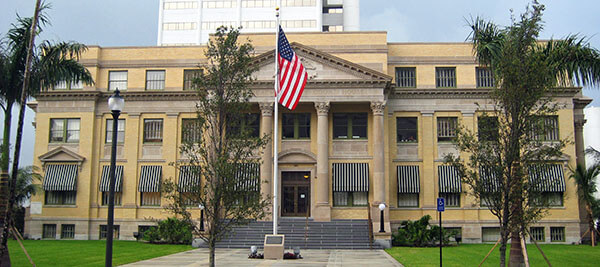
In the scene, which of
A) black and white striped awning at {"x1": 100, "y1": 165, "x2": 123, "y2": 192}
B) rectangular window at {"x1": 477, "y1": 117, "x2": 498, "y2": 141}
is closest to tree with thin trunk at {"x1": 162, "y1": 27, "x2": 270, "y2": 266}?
rectangular window at {"x1": 477, "y1": 117, "x2": 498, "y2": 141}

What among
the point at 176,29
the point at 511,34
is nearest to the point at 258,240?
the point at 511,34

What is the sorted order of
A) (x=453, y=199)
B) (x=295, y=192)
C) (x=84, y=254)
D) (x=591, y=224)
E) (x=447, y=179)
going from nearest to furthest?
(x=84, y=254) < (x=591, y=224) < (x=295, y=192) < (x=447, y=179) < (x=453, y=199)

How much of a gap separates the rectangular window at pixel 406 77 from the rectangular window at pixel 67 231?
84.5 ft

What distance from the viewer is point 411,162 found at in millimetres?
39938

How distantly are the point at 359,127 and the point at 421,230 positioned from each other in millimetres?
8907

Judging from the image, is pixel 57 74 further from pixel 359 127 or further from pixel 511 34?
pixel 359 127

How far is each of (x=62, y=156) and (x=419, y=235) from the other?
85.2 feet

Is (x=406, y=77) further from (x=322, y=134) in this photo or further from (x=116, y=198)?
(x=116, y=198)

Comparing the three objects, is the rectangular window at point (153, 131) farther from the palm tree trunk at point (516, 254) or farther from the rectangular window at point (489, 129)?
the rectangular window at point (489, 129)

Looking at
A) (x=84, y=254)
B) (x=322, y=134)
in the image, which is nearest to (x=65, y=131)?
(x=84, y=254)

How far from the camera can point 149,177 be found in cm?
4078

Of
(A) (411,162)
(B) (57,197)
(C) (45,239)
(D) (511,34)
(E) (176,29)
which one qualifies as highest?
(E) (176,29)

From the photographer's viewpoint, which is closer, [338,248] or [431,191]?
[338,248]

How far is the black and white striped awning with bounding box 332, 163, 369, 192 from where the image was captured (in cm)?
3819
